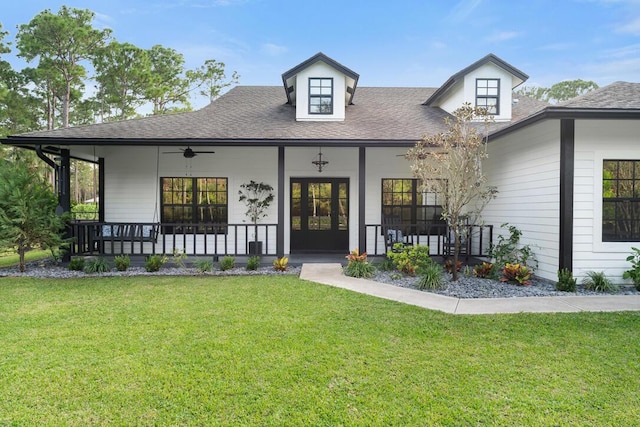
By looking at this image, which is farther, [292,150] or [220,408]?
[292,150]

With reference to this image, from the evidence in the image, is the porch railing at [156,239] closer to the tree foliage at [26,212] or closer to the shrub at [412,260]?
the tree foliage at [26,212]

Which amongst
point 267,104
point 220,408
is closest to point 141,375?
point 220,408

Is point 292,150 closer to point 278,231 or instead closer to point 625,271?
point 278,231

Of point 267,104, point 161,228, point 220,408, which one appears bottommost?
point 220,408

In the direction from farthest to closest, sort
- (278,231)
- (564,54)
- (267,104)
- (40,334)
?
(564,54) → (267,104) → (278,231) → (40,334)

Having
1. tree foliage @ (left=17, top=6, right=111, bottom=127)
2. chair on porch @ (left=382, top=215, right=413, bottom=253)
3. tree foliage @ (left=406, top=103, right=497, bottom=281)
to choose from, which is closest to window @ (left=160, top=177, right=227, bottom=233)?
chair on porch @ (left=382, top=215, right=413, bottom=253)

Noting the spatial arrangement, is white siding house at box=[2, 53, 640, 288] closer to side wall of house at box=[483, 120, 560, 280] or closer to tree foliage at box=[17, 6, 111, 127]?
side wall of house at box=[483, 120, 560, 280]

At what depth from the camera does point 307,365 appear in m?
3.21

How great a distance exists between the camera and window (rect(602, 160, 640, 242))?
6.27m

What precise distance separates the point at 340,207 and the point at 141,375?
7283 mm

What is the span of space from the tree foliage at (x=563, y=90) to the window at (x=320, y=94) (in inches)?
1275

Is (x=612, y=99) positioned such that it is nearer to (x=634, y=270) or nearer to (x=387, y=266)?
(x=634, y=270)

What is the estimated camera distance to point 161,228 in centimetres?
928

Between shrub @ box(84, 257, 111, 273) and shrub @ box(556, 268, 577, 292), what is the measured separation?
851 cm
